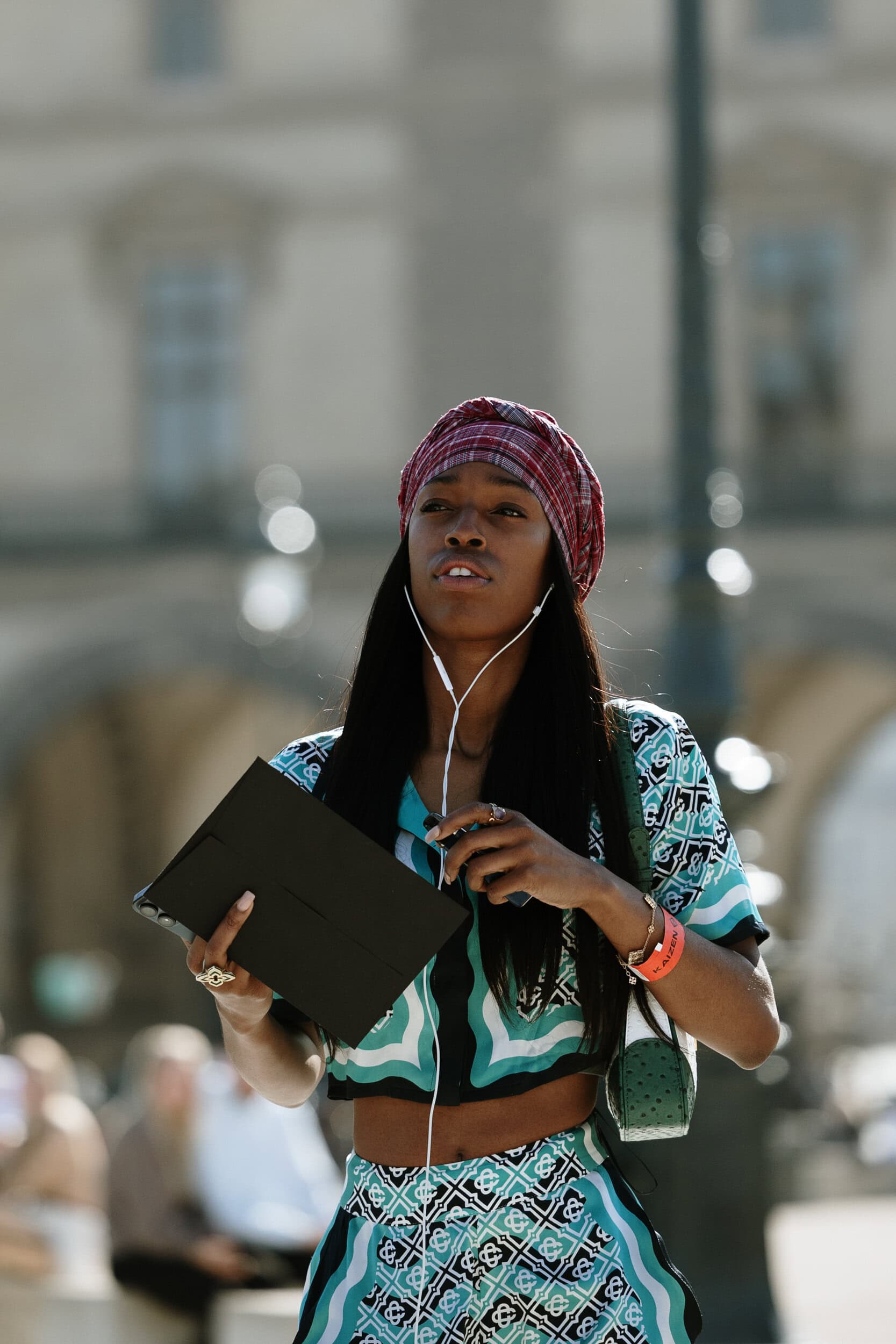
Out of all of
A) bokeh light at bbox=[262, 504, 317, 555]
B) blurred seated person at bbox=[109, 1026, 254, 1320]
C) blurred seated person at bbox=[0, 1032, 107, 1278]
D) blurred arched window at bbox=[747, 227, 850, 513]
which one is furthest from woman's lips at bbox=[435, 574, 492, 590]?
blurred arched window at bbox=[747, 227, 850, 513]

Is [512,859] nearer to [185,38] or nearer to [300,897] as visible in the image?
[300,897]

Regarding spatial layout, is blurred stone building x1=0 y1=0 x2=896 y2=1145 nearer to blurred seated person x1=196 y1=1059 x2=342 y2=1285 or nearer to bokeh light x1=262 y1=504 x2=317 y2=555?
bokeh light x1=262 y1=504 x2=317 y2=555

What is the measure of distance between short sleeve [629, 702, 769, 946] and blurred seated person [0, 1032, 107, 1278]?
13.9 ft

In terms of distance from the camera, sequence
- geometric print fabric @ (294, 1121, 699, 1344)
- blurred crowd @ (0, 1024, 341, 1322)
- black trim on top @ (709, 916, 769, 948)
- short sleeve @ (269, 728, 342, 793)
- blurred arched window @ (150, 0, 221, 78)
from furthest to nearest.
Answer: blurred arched window @ (150, 0, 221, 78)
blurred crowd @ (0, 1024, 341, 1322)
short sleeve @ (269, 728, 342, 793)
black trim on top @ (709, 916, 769, 948)
geometric print fabric @ (294, 1121, 699, 1344)

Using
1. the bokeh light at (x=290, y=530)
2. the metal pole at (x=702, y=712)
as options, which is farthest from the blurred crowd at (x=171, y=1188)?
the bokeh light at (x=290, y=530)

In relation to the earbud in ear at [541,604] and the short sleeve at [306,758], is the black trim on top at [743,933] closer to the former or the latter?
the earbud in ear at [541,604]

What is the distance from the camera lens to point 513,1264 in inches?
82.6

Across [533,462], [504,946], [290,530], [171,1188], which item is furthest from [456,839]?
[290,530]

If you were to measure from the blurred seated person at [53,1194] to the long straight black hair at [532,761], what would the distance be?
13.4ft

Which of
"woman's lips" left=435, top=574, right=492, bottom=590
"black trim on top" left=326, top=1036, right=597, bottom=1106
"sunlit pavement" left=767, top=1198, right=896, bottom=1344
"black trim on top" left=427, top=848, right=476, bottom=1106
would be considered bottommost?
"sunlit pavement" left=767, top=1198, right=896, bottom=1344

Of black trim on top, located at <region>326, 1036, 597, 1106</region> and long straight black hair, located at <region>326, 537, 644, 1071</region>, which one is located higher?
long straight black hair, located at <region>326, 537, 644, 1071</region>

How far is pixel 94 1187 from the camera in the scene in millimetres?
6836

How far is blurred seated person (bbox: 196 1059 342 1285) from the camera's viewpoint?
19.9ft

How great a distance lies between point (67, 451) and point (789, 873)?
1015cm
